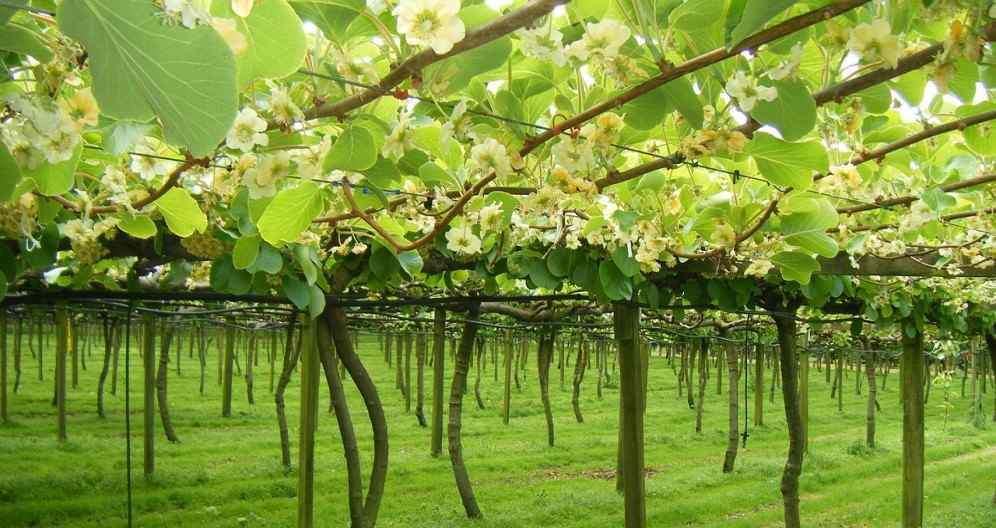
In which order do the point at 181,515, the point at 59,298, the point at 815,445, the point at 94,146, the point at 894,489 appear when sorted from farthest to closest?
the point at 815,445 → the point at 894,489 → the point at 181,515 → the point at 59,298 → the point at 94,146

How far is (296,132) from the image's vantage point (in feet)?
3.69

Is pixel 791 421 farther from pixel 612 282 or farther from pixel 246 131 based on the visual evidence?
pixel 246 131

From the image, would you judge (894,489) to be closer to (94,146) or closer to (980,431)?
(980,431)

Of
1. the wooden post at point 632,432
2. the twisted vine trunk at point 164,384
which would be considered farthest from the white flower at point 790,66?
the twisted vine trunk at point 164,384

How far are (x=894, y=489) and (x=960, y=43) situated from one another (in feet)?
29.3

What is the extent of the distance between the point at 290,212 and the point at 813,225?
1.26 metres

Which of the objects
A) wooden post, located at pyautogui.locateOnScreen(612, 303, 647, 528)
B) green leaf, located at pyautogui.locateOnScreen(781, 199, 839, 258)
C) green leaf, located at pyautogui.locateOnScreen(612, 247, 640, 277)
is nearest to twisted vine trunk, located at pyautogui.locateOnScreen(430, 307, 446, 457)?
wooden post, located at pyautogui.locateOnScreen(612, 303, 647, 528)

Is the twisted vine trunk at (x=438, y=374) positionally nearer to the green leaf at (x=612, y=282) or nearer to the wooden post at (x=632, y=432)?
the wooden post at (x=632, y=432)

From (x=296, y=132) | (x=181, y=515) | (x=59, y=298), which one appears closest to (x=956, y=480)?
(x=181, y=515)

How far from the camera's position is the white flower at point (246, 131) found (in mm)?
965

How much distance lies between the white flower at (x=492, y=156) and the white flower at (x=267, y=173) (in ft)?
0.94

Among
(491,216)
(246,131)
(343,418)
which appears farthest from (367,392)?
(246,131)

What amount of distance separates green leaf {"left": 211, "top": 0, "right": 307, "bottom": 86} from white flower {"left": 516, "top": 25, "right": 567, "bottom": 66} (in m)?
0.32

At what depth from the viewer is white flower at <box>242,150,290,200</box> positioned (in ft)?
3.63
